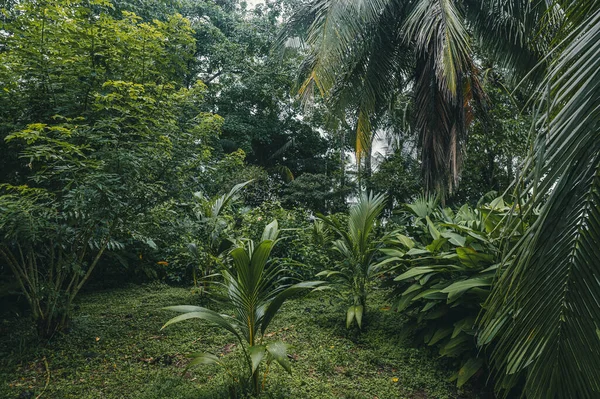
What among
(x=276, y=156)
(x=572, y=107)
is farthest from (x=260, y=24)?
(x=572, y=107)

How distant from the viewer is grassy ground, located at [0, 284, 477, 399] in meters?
2.51

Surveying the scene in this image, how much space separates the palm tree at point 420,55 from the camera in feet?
16.7

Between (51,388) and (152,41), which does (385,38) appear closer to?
(152,41)

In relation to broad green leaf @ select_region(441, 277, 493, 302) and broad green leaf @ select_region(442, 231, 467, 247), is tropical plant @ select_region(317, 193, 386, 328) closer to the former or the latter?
broad green leaf @ select_region(442, 231, 467, 247)

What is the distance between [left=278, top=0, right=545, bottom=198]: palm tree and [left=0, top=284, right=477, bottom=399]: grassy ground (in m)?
3.27

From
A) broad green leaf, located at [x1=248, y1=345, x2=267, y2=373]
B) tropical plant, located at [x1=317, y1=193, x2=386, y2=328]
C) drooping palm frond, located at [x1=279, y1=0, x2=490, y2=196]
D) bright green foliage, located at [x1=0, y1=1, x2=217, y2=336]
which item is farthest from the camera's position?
drooping palm frond, located at [x1=279, y1=0, x2=490, y2=196]

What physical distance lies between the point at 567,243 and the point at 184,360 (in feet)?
9.55

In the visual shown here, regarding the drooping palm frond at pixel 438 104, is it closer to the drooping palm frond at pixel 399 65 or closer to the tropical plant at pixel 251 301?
the drooping palm frond at pixel 399 65

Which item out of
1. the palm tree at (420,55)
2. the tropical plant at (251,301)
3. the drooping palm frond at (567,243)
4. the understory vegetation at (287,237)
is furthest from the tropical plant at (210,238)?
the drooping palm frond at (567,243)

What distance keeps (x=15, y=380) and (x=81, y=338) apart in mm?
704

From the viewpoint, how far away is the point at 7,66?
306cm

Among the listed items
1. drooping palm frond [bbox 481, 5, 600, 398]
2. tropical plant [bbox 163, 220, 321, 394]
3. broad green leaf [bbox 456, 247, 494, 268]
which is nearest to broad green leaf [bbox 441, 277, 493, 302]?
broad green leaf [bbox 456, 247, 494, 268]

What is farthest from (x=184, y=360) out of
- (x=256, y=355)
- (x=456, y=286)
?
(x=456, y=286)

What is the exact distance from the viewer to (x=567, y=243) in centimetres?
114
